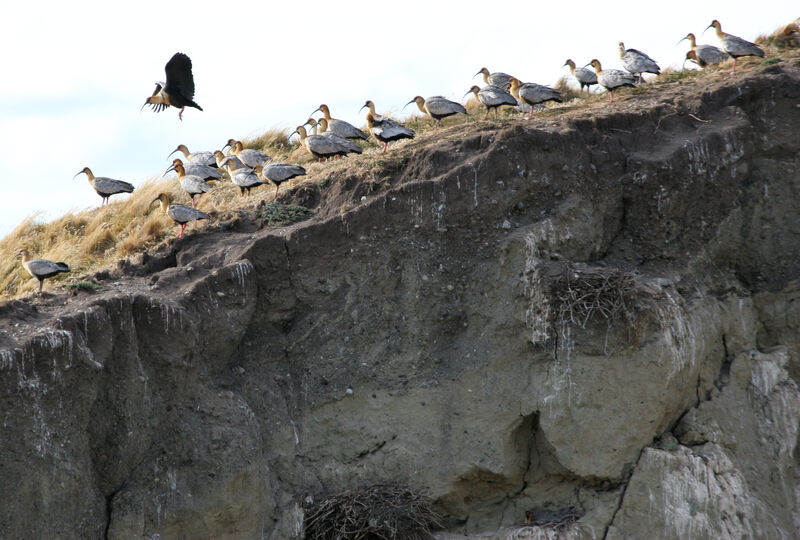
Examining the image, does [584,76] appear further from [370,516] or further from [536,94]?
[370,516]

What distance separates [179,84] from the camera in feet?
51.1

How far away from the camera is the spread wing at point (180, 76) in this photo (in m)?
15.2

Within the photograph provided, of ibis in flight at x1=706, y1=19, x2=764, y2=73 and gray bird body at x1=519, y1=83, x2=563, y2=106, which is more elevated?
ibis in flight at x1=706, y1=19, x2=764, y2=73

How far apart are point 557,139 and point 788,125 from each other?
156 inches

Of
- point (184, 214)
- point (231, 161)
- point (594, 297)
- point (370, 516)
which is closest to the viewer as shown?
point (370, 516)

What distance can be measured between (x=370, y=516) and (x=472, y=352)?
2607 mm

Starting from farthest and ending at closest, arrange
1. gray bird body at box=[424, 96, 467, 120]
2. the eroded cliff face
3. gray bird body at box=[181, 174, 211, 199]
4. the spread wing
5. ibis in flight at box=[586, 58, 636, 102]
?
gray bird body at box=[424, 96, 467, 120]
ibis in flight at box=[586, 58, 636, 102]
gray bird body at box=[181, 174, 211, 199]
the spread wing
the eroded cliff face

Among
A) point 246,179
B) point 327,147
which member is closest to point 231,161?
point 246,179

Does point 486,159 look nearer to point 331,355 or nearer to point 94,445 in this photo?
Answer: point 331,355

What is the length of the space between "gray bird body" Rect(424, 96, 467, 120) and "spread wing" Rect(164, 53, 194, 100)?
464 centimetres

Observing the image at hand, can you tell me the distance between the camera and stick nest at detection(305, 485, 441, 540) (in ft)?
36.6

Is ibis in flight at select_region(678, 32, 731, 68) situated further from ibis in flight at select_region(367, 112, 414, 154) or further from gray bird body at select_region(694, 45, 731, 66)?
ibis in flight at select_region(367, 112, 414, 154)

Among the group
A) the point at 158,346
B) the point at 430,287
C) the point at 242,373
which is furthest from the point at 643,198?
the point at 158,346

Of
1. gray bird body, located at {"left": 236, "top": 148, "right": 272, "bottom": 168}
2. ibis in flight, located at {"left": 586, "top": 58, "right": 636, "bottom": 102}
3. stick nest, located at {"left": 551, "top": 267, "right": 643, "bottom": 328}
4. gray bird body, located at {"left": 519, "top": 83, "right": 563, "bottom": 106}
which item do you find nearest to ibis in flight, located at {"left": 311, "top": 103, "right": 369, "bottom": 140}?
gray bird body, located at {"left": 236, "top": 148, "right": 272, "bottom": 168}
